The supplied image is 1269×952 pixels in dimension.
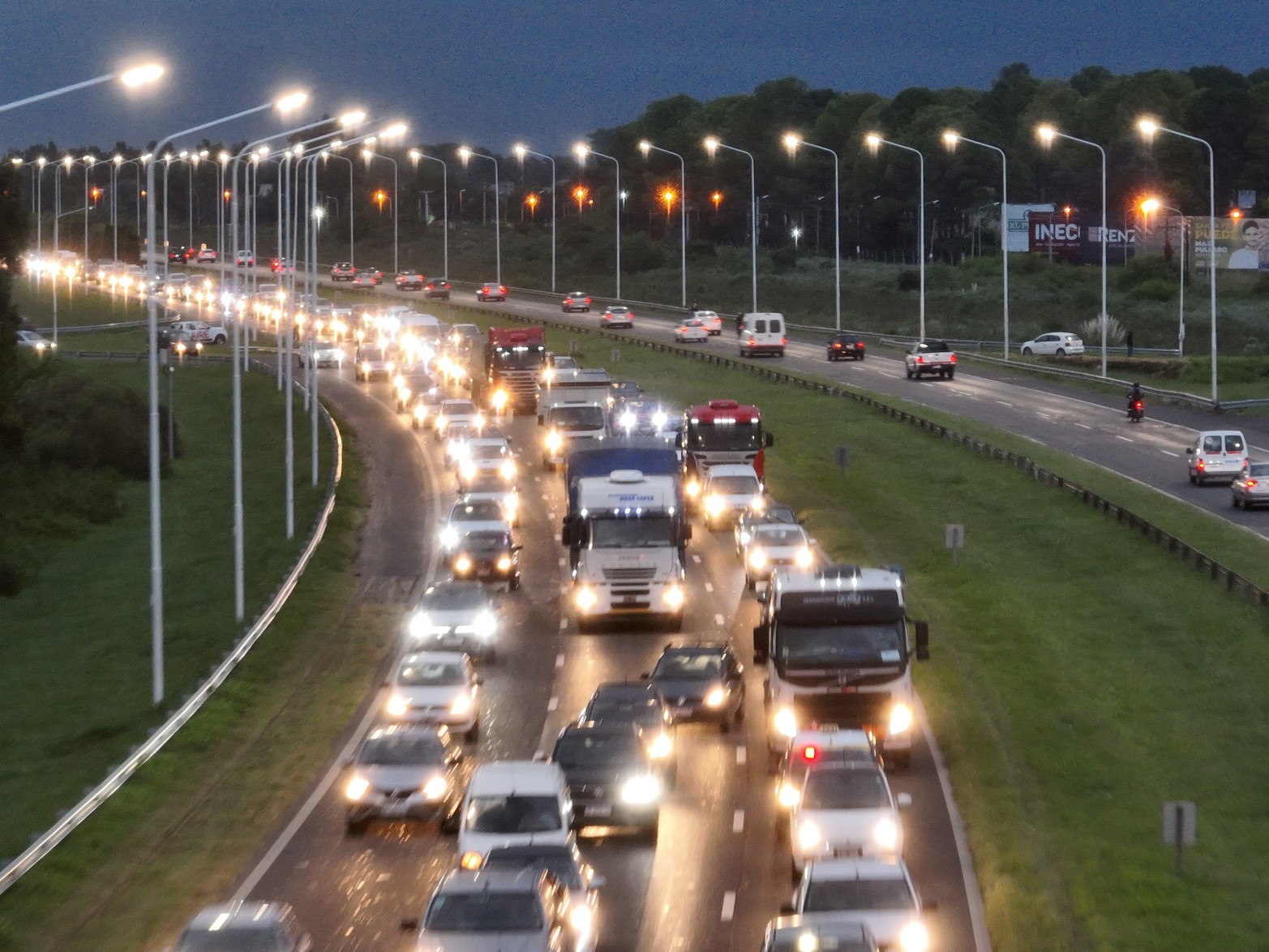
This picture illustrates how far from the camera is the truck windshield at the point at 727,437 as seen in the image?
51.9 metres

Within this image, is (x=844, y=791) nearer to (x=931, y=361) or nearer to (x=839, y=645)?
(x=839, y=645)

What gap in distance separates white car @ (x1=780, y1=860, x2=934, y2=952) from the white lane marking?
3070 millimetres

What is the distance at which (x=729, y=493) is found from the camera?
50.0m

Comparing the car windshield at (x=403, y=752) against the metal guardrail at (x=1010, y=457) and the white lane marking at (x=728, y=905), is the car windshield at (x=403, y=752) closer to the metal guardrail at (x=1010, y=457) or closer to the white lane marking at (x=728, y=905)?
the white lane marking at (x=728, y=905)

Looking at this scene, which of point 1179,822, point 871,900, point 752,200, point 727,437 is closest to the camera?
point 871,900

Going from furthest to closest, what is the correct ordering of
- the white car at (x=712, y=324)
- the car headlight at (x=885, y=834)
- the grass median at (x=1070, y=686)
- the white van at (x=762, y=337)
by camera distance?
the white car at (x=712, y=324), the white van at (x=762, y=337), the grass median at (x=1070, y=686), the car headlight at (x=885, y=834)

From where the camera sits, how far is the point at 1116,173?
15550 centimetres

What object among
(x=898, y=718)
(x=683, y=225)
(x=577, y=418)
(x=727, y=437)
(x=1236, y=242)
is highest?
(x=683, y=225)

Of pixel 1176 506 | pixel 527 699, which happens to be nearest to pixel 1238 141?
pixel 1176 506

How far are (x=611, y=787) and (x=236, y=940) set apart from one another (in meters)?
8.96

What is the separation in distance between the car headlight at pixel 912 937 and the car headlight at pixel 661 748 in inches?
317

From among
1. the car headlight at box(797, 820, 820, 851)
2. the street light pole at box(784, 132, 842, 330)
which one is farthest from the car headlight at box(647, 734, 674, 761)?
the street light pole at box(784, 132, 842, 330)

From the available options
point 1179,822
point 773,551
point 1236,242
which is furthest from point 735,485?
point 1236,242

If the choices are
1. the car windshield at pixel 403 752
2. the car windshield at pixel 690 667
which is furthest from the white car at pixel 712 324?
the car windshield at pixel 403 752
